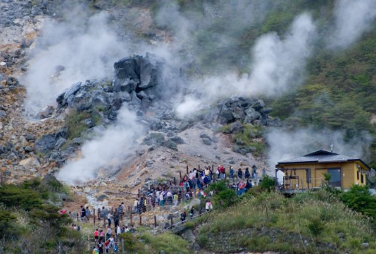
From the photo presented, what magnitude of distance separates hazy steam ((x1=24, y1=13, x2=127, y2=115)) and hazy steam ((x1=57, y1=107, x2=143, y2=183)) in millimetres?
10903

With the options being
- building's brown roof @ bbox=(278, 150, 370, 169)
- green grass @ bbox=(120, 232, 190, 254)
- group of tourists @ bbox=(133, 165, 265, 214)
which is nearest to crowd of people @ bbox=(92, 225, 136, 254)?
green grass @ bbox=(120, 232, 190, 254)

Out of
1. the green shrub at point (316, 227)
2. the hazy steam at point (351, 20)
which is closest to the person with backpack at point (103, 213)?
the green shrub at point (316, 227)

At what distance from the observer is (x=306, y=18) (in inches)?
3506

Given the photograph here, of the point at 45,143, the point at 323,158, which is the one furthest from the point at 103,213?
the point at 45,143

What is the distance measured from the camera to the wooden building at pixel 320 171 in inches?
1849

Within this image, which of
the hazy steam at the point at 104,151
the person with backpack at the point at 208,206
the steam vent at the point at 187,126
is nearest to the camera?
the steam vent at the point at 187,126

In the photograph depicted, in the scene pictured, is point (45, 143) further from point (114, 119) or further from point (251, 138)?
point (251, 138)

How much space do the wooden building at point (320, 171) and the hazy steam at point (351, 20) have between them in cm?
4028

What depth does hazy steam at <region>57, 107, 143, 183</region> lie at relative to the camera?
56.8m

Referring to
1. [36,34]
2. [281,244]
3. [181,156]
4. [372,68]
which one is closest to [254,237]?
[281,244]

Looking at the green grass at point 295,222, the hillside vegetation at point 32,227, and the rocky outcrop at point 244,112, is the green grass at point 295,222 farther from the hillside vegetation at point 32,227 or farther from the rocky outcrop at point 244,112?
the rocky outcrop at point 244,112

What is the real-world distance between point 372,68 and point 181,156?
102ft

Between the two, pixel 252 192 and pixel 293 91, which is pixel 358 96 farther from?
pixel 252 192

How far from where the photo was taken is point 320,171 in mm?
47562
